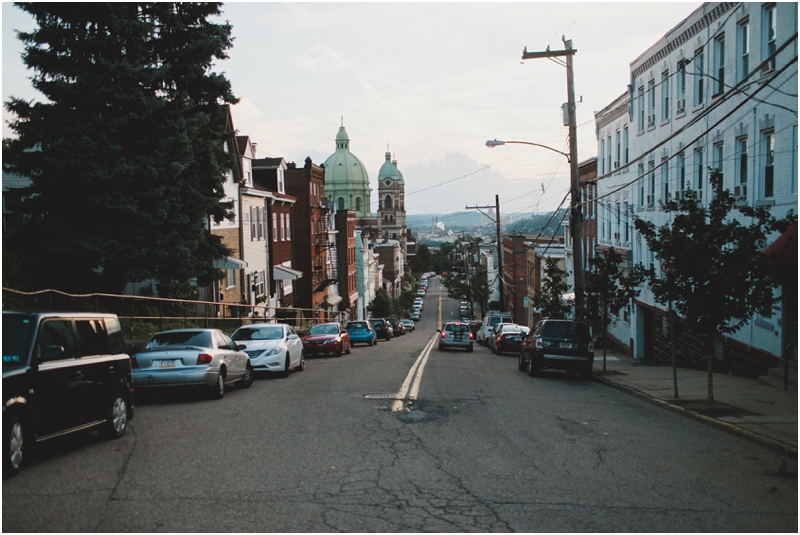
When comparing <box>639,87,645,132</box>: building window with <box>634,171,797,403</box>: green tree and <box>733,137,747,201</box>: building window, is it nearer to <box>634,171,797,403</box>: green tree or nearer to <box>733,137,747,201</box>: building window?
<box>733,137,747,201</box>: building window

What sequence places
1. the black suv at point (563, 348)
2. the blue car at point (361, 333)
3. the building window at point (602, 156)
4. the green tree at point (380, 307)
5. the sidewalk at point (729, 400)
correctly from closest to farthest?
the sidewalk at point (729, 400) < the black suv at point (563, 348) < the blue car at point (361, 333) < the building window at point (602, 156) < the green tree at point (380, 307)

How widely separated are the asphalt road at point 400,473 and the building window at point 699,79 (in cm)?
1421

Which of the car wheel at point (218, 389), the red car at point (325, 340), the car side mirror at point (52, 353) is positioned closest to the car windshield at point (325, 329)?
the red car at point (325, 340)

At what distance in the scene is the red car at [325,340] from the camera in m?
29.5

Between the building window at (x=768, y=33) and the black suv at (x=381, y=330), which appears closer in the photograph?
the building window at (x=768, y=33)

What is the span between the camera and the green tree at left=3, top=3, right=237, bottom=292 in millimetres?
21219

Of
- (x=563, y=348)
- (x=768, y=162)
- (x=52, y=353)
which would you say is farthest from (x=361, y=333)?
(x=52, y=353)

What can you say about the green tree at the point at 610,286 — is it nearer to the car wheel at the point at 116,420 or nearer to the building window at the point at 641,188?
the building window at the point at 641,188

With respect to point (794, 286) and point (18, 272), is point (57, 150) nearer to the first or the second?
point (18, 272)

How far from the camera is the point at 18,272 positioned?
20406 mm

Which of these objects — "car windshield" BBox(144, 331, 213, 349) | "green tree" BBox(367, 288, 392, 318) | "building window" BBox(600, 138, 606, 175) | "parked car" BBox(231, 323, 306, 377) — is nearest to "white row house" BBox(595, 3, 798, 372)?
"building window" BBox(600, 138, 606, 175)

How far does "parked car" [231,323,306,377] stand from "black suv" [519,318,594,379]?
6564 mm

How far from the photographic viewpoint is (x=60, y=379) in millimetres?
9117

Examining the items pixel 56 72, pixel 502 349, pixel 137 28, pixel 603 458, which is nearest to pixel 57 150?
pixel 56 72
